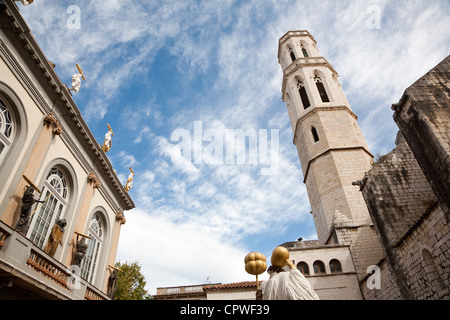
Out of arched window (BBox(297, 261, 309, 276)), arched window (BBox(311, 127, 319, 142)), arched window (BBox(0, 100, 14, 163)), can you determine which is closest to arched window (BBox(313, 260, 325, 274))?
arched window (BBox(297, 261, 309, 276))

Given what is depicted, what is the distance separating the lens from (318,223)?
24719 millimetres

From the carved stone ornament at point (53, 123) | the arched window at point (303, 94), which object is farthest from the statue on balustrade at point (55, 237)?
the arched window at point (303, 94)

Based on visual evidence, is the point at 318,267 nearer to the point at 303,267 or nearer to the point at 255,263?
the point at 303,267

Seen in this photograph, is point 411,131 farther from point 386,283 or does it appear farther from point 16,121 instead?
point 16,121

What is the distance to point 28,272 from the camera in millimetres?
9375

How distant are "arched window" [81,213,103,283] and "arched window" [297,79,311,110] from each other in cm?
2292

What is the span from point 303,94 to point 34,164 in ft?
A: 88.6

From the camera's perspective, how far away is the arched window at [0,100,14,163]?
1020cm

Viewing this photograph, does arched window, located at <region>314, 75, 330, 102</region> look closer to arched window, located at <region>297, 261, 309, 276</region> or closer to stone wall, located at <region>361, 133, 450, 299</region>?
stone wall, located at <region>361, 133, 450, 299</region>

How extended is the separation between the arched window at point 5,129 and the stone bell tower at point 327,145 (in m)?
19.9

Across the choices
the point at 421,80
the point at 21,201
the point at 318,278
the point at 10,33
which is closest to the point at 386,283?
the point at 318,278

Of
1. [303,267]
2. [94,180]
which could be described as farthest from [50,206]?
[303,267]

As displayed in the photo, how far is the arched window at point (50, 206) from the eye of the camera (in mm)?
11508

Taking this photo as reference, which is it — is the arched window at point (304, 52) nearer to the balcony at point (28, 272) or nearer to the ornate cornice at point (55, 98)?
the ornate cornice at point (55, 98)
